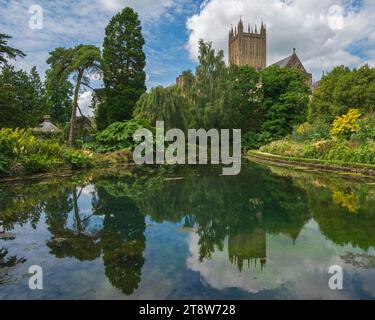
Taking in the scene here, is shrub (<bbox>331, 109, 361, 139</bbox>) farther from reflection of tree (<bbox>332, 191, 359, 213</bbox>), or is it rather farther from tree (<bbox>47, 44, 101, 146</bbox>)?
tree (<bbox>47, 44, 101, 146</bbox>)

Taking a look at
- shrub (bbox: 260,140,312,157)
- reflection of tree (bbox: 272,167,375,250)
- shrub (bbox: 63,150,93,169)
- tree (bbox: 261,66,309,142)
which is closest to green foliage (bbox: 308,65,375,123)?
tree (bbox: 261,66,309,142)

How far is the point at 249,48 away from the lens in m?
74.2

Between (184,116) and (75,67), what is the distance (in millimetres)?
8418

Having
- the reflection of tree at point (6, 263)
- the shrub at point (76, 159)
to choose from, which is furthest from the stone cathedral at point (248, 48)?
the reflection of tree at point (6, 263)

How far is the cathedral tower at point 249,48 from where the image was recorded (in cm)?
7338

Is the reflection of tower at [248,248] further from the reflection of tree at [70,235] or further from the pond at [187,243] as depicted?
the reflection of tree at [70,235]

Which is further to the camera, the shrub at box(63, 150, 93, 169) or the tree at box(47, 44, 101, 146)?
the tree at box(47, 44, 101, 146)

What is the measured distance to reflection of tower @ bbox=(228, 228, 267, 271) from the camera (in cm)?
417

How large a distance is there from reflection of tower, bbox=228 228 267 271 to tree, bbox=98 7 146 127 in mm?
22991

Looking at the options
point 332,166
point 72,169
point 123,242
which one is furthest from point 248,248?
point 72,169

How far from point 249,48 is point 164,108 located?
59743 mm

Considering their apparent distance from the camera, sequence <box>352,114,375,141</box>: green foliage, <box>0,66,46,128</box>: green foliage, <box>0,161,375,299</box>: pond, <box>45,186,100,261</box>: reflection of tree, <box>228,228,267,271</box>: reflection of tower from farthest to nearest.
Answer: <box>0,66,46,128</box>: green foliage < <box>352,114,375,141</box>: green foliage < <box>45,186,100,261</box>: reflection of tree < <box>228,228,267,271</box>: reflection of tower < <box>0,161,375,299</box>: pond

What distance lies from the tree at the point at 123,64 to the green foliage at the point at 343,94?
612 inches
